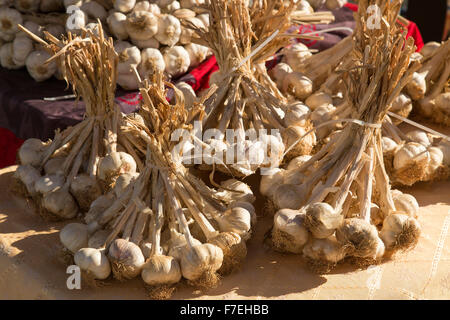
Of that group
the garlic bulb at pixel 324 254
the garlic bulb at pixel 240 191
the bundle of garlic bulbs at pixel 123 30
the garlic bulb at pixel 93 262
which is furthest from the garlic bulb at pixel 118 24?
the garlic bulb at pixel 324 254

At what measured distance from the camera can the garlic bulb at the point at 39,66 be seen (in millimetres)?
2289

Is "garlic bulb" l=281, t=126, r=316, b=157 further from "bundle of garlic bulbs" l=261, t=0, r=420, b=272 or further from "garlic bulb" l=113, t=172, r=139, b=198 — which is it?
"garlic bulb" l=113, t=172, r=139, b=198

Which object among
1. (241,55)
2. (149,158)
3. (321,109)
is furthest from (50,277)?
(321,109)

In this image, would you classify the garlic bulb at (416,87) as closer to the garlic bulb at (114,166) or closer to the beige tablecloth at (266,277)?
the beige tablecloth at (266,277)

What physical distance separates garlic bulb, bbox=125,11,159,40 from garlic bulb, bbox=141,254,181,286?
1205 millimetres

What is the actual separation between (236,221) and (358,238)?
0.97 ft

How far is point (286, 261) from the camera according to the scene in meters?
1.41

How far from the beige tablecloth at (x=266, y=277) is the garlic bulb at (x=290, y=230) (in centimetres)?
6

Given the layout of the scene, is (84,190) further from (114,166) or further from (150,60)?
(150,60)

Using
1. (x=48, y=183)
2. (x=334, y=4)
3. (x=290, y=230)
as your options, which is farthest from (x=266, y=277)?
(x=334, y=4)

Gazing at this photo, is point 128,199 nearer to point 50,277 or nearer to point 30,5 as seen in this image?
point 50,277

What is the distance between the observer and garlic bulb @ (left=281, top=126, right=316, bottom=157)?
1.66m

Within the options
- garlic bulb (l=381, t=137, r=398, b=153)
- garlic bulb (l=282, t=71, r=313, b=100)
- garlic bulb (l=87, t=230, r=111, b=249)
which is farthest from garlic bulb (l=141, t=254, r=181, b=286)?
garlic bulb (l=282, t=71, r=313, b=100)
